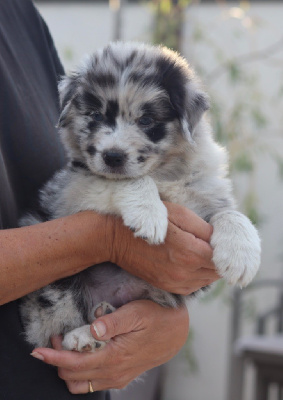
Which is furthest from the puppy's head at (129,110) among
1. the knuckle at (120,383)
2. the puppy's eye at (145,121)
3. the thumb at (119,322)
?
the knuckle at (120,383)

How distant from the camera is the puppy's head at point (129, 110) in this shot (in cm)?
212

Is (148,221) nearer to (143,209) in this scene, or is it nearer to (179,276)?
(143,209)

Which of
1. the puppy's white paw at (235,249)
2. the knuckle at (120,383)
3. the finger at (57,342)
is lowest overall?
the knuckle at (120,383)

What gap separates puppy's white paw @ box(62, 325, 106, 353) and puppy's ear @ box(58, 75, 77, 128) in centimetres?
80

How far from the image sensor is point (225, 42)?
19.9 feet

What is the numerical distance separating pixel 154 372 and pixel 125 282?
417cm

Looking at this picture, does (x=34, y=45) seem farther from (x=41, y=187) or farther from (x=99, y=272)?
(x=99, y=272)

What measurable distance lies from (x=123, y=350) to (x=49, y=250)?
45cm

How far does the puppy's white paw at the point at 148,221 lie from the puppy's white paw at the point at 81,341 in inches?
14.9

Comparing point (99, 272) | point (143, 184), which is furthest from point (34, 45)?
point (99, 272)

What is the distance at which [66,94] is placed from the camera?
231 cm

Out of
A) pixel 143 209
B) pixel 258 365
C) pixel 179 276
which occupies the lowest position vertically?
pixel 258 365

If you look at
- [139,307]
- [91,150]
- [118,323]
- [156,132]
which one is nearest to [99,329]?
[118,323]

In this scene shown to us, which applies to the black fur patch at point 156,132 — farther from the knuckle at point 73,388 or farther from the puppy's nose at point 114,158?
the knuckle at point 73,388
